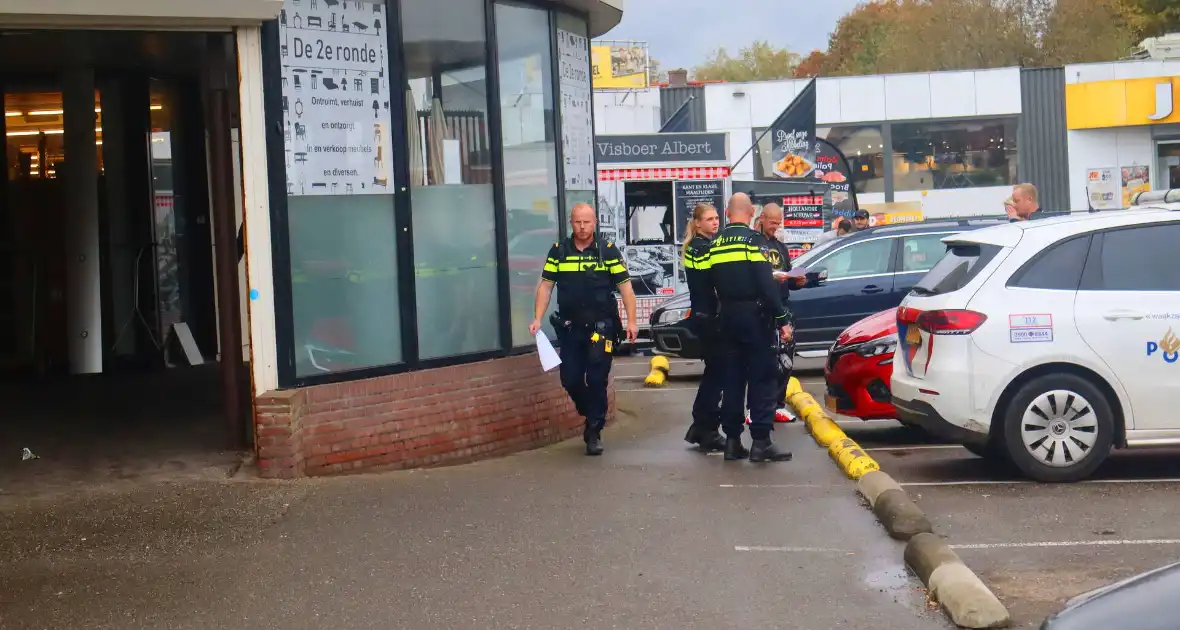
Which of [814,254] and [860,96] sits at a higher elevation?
[860,96]

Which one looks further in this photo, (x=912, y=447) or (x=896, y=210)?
(x=896, y=210)

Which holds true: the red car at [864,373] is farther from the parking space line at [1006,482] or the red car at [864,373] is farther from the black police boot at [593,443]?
the black police boot at [593,443]

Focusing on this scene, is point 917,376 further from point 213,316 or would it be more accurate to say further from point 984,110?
point 984,110

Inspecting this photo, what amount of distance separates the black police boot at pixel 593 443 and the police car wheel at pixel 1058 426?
3074 mm

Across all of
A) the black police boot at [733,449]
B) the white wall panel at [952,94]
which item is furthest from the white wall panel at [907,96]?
the black police boot at [733,449]

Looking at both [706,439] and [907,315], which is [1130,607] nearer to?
A: [907,315]

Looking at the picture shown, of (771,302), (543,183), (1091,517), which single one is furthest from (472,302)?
(1091,517)

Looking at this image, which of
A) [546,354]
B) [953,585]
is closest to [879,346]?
[546,354]

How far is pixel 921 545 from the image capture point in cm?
647

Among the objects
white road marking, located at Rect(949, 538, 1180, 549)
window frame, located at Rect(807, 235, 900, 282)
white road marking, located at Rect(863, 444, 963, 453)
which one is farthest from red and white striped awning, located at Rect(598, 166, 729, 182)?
white road marking, located at Rect(949, 538, 1180, 549)

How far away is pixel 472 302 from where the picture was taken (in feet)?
32.3

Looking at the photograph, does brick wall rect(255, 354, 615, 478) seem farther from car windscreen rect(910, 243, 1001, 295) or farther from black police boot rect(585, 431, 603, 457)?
car windscreen rect(910, 243, 1001, 295)

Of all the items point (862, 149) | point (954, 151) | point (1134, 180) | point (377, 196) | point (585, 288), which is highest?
point (862, 149)

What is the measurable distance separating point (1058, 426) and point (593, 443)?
3.40 metres
